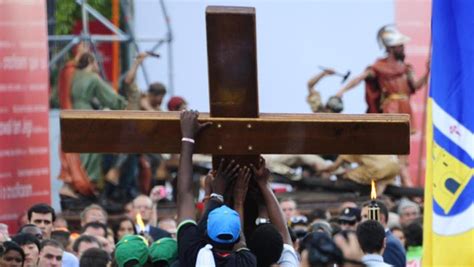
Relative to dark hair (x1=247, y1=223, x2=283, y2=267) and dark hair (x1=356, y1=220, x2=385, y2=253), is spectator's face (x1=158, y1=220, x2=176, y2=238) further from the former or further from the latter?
dark hair (x1=247, y1=223, x2=283, y2=267)

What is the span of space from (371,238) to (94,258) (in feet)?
7.58

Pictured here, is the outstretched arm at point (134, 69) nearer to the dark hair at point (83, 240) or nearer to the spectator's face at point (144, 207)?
the spectator's face at point (144, 207)

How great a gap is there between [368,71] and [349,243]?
1271 cm

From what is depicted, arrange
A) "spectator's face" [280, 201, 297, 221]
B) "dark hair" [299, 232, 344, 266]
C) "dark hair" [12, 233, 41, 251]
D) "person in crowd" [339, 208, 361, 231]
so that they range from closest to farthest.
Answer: "dark hair" [299, 232, 344, 266]
"dark hair" [12, 233, 41, 251]
"person in crowd" [339, 208, 361, 231]
"spectator's face" [280, 201, 297, 221]

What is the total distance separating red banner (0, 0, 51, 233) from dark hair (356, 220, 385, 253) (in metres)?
7.12

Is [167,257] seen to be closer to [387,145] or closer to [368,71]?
[387,145]

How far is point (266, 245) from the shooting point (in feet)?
24.4

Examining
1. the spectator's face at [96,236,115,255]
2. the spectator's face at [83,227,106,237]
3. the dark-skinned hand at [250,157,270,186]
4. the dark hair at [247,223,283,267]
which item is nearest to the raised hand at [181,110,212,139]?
the dark-skinned hand at [250,157,270,186]

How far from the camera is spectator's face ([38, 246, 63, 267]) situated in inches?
423

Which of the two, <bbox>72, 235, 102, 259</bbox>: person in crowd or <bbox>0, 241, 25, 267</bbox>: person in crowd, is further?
<bbox>72, 235, 102, 259</bbox>: person in crowd

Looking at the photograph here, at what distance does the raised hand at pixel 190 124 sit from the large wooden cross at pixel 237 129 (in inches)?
1.6

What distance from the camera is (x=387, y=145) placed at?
7.44 meters

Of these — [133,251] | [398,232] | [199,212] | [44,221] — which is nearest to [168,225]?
[199,212]

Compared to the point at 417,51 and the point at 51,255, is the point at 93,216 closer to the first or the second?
the point at 51,255
